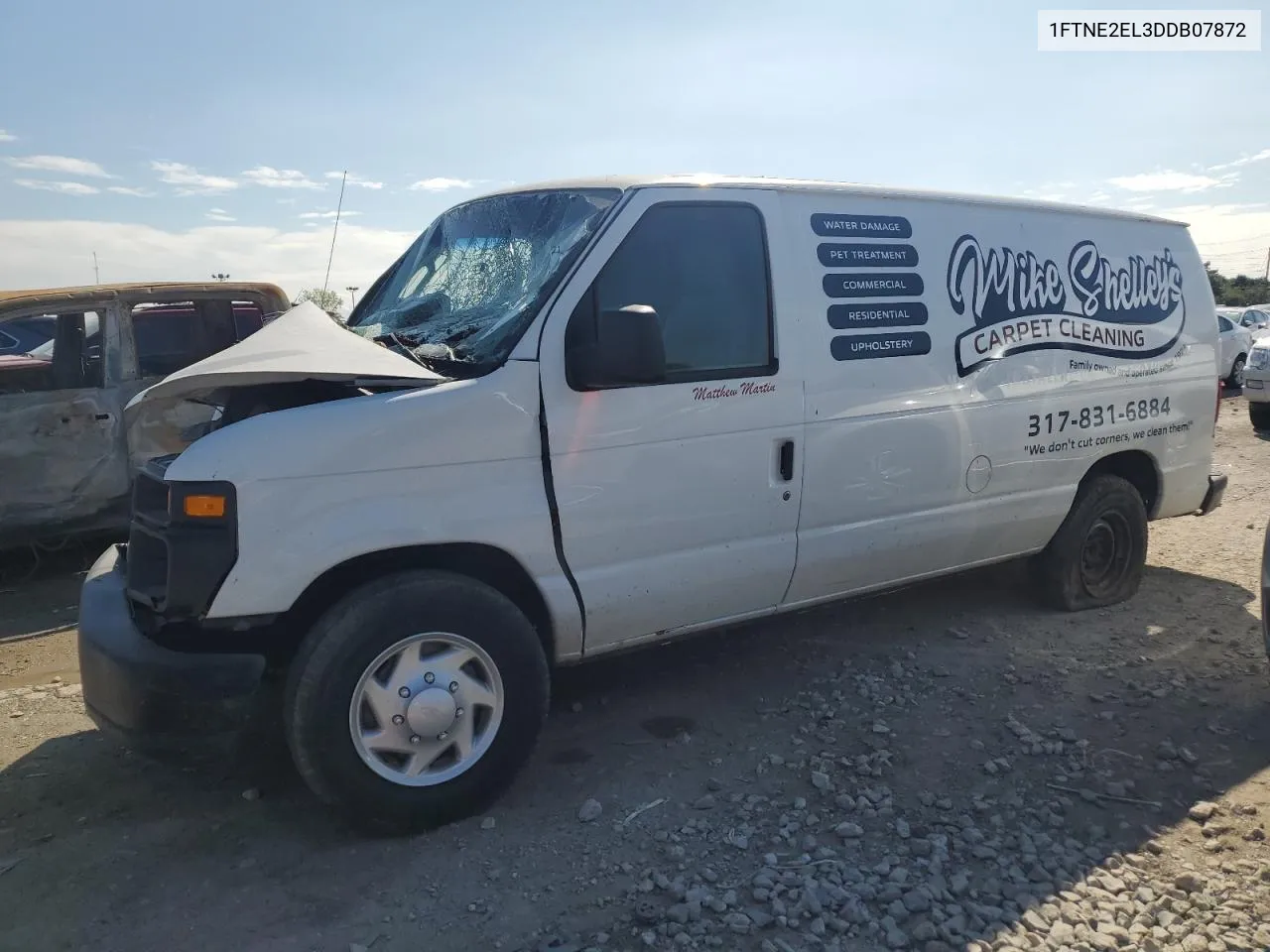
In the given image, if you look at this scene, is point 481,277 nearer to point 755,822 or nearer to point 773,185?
point 773,185

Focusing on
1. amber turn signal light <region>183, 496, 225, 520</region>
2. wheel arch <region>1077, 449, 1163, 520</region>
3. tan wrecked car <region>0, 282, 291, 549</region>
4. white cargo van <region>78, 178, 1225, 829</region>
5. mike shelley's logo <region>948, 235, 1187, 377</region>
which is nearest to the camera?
amber turn signal light <region>183, 496, 225, 520</region>

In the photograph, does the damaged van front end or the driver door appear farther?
the driver door

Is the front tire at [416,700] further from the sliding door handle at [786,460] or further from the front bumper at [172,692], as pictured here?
the sliding door handle at [786,460]

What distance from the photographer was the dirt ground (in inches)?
114

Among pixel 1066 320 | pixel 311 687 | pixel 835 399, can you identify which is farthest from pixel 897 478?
pixel 311 687

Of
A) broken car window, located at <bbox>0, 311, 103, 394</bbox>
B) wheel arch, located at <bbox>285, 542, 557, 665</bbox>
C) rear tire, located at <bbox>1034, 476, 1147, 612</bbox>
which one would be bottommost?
rear tire, located at <bbox>1034, 476, 1147, 612</bbox>

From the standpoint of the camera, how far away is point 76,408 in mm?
6734

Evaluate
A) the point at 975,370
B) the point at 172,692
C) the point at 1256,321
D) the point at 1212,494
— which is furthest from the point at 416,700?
the point at 1256,321

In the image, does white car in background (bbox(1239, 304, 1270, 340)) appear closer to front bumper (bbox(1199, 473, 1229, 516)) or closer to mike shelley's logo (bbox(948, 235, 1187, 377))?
front bumper (bbox(1199, 473, 1229, 516))

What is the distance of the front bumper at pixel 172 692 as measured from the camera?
3.11 m

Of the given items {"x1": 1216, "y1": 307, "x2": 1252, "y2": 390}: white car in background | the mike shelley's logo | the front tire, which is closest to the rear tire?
the mike shelley's logo

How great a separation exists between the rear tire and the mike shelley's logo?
789 millimetres

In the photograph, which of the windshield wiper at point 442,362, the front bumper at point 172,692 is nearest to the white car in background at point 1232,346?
the windshield wiper at point 442,362

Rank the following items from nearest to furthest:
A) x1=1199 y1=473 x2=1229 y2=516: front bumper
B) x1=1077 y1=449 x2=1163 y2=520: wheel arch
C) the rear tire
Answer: the rear tire → x1=1077 y1=449 x2=1163 y2=520: wheel arch → x1=1199 y1=473 x2=1229 y2=516: front bumper
